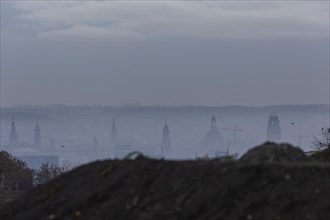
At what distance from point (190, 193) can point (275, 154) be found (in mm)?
1754

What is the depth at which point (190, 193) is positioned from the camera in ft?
30.8

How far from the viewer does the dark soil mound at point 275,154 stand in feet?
34.3

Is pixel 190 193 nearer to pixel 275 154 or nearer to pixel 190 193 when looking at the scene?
pixel 190 193

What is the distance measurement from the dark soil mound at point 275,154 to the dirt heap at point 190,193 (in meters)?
0.48

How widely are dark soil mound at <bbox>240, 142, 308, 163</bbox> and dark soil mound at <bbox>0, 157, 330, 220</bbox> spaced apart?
0.60 m

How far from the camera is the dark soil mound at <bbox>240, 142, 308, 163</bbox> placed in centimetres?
1047

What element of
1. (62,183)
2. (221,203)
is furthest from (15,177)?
(221,203)

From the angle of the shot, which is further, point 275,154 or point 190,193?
point 275,154

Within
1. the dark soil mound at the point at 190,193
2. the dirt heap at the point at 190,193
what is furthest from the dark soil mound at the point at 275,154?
the dark soil mound at the point at 190,193

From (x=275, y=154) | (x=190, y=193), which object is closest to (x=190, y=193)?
(x=190, y=193)

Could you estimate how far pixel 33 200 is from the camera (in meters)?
10.9

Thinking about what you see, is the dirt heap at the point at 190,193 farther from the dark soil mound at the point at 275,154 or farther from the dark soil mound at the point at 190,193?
the dark soil mound at the point at 275,154

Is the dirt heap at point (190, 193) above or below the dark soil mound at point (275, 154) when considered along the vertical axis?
below

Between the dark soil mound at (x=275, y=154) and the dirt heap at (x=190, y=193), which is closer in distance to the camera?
the dirt heap at (x=190, y=193)
